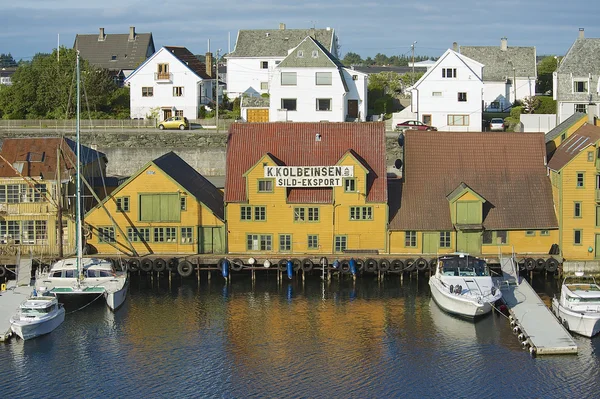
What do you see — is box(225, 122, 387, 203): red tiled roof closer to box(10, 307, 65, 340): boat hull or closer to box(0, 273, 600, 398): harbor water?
box(0, 273, 600, 398): harbor water

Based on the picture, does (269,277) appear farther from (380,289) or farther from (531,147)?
(531,147)

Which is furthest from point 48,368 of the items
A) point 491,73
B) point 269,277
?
point 491,73

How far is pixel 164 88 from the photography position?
92.6m

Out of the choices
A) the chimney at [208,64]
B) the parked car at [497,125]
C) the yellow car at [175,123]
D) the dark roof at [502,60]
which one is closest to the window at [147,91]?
the yellow car at [175,123]

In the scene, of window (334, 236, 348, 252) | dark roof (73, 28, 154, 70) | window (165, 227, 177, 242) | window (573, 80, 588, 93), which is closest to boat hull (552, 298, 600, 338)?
window (334, 236, 348, 252)

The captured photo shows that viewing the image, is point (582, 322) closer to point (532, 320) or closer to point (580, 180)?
point (532, 320)

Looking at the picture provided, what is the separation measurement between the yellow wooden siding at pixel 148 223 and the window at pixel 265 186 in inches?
122

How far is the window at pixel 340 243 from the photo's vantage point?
199 feet

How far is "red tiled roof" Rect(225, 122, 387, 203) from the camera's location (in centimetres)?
6078

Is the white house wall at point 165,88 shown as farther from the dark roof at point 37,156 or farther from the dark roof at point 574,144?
the dark roof at point 574,144

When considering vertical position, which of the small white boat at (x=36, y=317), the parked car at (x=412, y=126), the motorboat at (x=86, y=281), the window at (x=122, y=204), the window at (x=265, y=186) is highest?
the parked car at (x=412, y=126)

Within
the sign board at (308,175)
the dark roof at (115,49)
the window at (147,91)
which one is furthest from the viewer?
the dark roof at (115,49)

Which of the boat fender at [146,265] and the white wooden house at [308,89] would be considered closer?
the boat fender at [146,265]

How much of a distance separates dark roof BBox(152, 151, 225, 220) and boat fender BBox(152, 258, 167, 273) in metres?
4.26
